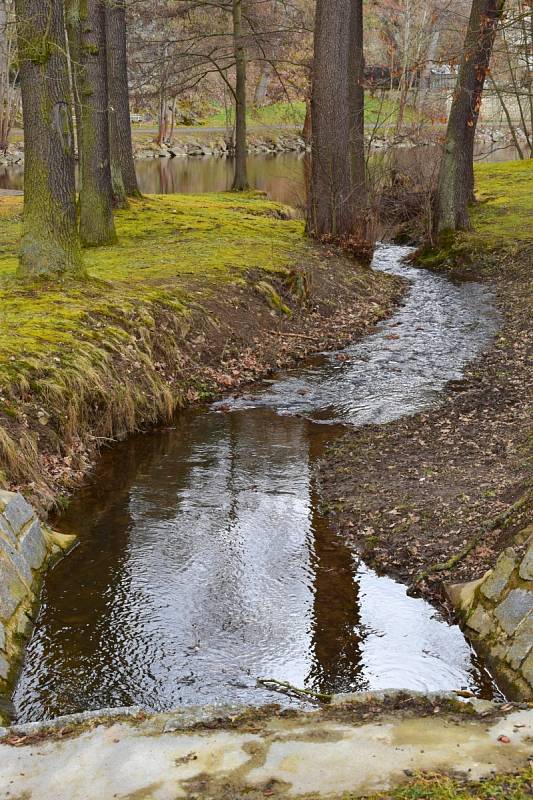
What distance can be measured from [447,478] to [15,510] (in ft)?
13.7

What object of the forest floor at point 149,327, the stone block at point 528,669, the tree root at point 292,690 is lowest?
the tree root at point 292,690

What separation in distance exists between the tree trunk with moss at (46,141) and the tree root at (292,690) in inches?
314

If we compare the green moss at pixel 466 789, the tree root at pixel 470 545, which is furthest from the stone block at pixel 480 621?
the green moss at pixel 466 789

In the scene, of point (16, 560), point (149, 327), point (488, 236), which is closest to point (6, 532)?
point (16, 560)

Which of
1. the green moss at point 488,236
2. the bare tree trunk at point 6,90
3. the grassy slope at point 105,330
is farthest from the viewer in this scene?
the bare tree trunk at point 6,90

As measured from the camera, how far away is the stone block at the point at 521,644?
5254 mm

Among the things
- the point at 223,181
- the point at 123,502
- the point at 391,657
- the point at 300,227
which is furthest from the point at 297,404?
the point at 223,181

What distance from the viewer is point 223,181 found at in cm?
3616

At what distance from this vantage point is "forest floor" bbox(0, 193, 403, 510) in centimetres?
888

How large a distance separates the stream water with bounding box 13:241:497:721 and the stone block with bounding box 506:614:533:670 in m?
0.23

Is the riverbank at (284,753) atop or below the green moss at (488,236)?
below

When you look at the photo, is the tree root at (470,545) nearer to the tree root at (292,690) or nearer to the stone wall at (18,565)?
the tree root at (292,690)

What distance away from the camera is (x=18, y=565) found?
21.1ft

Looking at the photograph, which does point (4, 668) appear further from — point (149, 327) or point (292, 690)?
point (149, 327)
